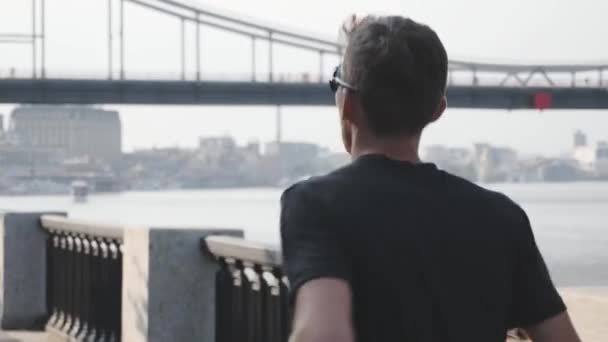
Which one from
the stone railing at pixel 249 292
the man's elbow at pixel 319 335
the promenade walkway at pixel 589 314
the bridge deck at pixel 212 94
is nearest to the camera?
the man's elbow at pixel 319 335

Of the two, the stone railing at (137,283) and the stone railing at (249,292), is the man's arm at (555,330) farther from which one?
the stone railing at (249,292)

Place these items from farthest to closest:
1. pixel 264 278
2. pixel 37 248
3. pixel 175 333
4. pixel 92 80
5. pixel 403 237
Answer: pixel 92 80
pixel 37 248
pixel 175 333
pixel 264 278
pixel 403 237

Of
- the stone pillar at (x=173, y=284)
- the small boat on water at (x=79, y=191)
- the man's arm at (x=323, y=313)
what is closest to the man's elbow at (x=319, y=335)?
the man's arm at (x=323, y=313)

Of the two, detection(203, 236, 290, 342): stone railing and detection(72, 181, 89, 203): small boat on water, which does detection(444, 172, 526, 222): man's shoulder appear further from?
detection(72, 181, 89, 203): small boat on water

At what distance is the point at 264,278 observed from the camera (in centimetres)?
521

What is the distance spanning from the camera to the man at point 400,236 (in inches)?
76.2

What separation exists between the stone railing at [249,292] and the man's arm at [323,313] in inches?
107

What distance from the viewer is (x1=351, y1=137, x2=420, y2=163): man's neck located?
2053 mm

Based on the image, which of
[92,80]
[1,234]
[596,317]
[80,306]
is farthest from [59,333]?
[92,80]

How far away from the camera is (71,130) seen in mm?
80000

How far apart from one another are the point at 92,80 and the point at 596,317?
170 ft

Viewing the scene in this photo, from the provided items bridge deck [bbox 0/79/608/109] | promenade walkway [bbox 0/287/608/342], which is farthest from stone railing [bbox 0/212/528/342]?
bridge deck [bbox 0/79/608/109]

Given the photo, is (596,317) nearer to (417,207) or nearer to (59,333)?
(417,207)

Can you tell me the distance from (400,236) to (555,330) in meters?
0.30
